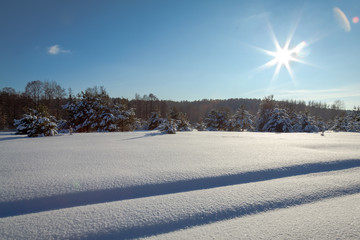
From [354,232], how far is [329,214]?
31cm

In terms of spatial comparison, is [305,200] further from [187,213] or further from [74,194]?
A: [74,194]

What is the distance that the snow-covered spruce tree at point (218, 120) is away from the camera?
3316cm

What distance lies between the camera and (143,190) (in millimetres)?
2717

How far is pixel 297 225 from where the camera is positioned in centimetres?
193

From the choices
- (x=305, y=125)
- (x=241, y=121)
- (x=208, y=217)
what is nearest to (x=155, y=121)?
(x=241, y=121)

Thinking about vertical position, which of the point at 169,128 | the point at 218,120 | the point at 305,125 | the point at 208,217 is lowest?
the point at 305,125

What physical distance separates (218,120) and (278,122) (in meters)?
10.7

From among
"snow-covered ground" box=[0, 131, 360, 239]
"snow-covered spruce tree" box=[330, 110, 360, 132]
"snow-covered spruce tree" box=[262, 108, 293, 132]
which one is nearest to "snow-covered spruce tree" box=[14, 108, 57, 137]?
"snow-covered ground" box=[0, 131, 360, 239]

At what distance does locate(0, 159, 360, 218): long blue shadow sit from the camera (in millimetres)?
2301

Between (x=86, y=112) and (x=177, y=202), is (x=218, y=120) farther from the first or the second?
(x=177, y=202)

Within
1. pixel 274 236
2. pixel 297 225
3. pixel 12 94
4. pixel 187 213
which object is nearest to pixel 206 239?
pixel 187 213

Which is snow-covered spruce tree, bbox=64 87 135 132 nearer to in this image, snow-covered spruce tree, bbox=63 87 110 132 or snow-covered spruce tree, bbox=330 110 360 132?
snow-covered spruce tree, bbox=63 87 110 132

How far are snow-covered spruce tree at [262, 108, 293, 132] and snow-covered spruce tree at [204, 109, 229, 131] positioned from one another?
25.6 feet

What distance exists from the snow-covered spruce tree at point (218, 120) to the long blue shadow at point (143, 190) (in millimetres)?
29536
